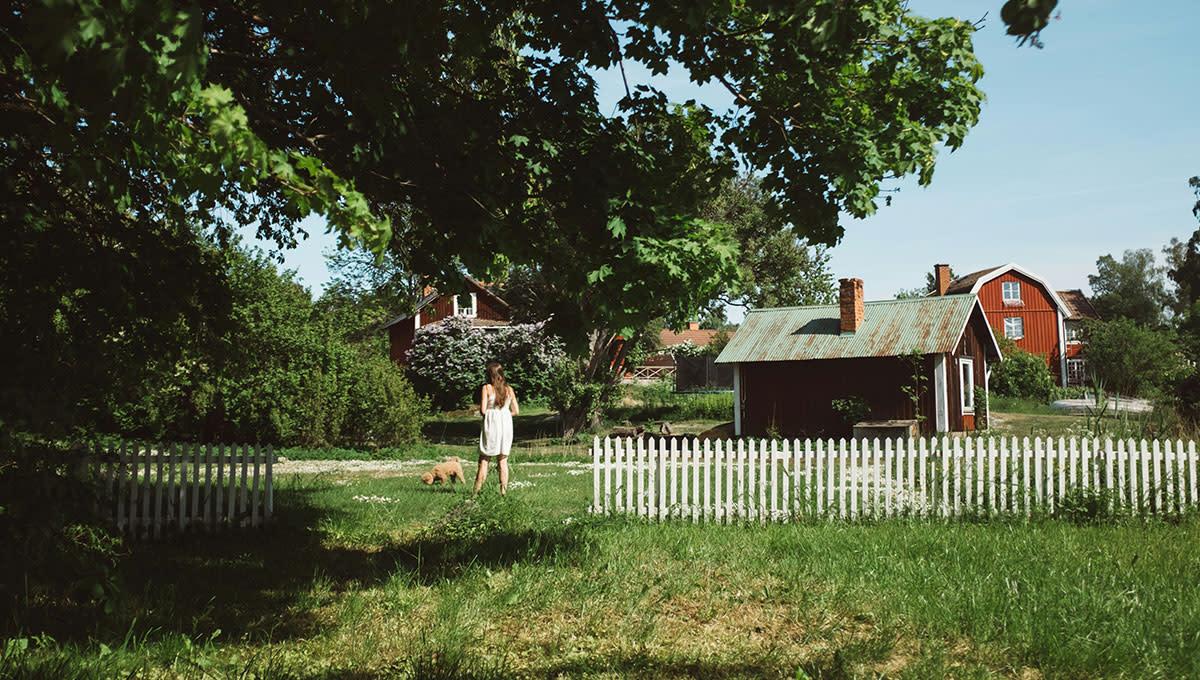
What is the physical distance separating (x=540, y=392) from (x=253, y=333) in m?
12.7

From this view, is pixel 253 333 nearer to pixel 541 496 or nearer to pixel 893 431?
pixel 541 496

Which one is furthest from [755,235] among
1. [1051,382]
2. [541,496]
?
[541,496]

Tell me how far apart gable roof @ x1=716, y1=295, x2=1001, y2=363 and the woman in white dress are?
14.2 meters

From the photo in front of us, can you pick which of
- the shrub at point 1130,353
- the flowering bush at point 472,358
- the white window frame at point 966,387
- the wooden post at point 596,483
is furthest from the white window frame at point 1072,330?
the wooden post at point 596,483

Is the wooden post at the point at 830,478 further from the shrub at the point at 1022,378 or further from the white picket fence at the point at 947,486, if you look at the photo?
the shrub at the point at 1022,378

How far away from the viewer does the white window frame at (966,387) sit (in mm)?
25245

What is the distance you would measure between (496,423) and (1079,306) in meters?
55.7

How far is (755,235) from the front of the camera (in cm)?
3409

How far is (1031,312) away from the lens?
46.5m

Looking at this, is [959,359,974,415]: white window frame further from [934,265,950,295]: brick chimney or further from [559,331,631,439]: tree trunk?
[934,265,950,295]: brick chimney

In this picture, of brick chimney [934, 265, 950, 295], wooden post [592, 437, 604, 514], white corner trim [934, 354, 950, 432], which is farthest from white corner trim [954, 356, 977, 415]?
wooden post [592, 437, 604, 514]

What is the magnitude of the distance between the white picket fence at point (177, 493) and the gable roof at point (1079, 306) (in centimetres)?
5239

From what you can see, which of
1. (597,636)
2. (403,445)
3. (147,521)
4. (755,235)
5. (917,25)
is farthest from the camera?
(755,235)

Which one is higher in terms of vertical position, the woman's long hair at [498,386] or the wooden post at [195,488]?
the woman's long hair at [498,386]
